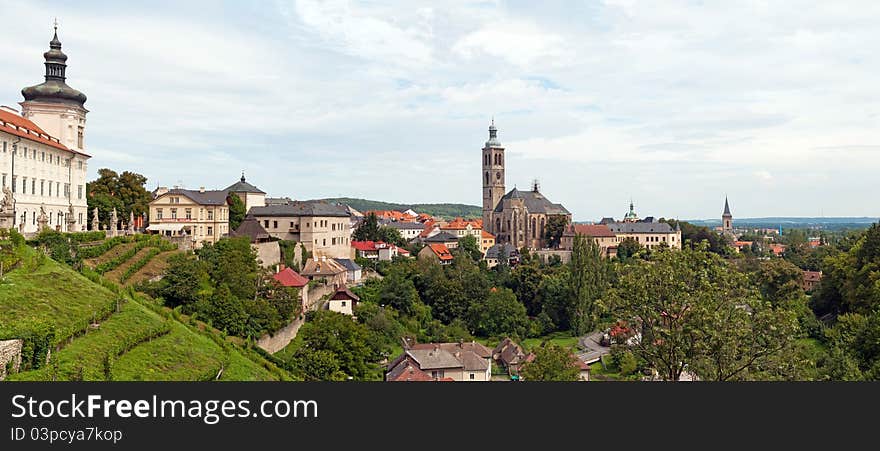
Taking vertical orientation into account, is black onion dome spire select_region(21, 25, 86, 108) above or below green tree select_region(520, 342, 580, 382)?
above

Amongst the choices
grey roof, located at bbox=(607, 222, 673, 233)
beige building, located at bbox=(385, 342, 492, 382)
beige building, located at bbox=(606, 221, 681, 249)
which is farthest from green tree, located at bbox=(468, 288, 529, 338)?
grey roof, located at bbox=(607, 222, 673, 233)

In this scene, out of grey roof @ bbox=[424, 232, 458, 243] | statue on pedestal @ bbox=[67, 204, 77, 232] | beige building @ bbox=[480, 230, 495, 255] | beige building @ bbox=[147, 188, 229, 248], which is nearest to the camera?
statue on pedestal @ bbox=[67, 204, 77, 232]

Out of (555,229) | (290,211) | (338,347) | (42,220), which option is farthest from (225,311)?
(555,229)

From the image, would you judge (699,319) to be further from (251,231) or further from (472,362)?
(251,231)

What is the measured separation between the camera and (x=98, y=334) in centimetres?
2123

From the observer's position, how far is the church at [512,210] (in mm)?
114438

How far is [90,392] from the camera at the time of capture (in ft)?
36.2

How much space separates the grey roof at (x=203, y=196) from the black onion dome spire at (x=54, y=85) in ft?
44.7

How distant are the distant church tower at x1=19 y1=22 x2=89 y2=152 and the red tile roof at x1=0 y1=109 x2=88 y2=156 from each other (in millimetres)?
1159

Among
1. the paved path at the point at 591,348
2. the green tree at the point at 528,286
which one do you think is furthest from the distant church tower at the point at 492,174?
the paved path at the point at 591,348

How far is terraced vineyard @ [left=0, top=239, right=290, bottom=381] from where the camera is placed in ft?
57.6

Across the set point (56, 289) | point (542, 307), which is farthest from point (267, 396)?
point (542, 307)

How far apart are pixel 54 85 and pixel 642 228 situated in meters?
97.8

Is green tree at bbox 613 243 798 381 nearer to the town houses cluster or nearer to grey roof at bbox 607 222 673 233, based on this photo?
the town houses cluster
